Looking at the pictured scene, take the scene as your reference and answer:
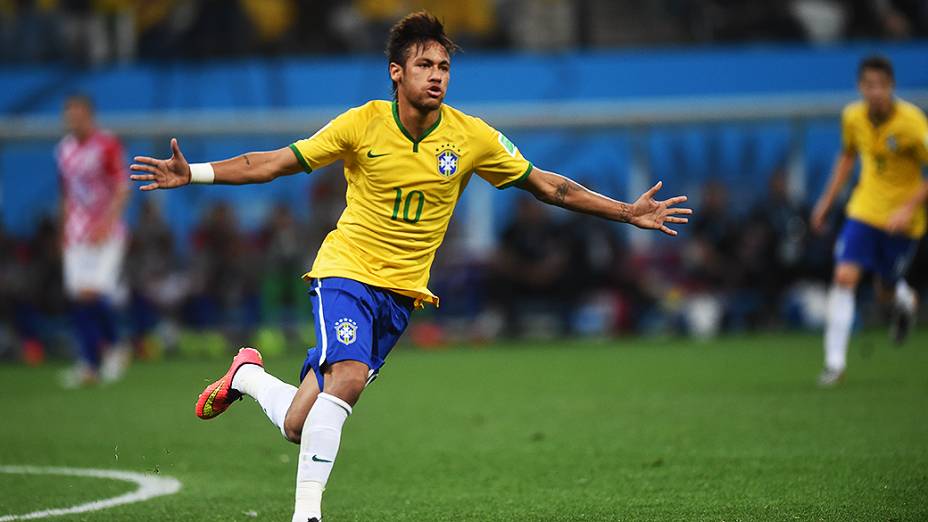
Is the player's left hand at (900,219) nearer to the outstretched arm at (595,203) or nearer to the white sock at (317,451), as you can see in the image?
the outstretched arm at (595,203)

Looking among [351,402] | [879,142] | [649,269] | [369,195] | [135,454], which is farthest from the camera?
[649,269]

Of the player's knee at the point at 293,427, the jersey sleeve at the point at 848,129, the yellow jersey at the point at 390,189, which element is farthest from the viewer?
the jersey sleeve at the point at 848,129

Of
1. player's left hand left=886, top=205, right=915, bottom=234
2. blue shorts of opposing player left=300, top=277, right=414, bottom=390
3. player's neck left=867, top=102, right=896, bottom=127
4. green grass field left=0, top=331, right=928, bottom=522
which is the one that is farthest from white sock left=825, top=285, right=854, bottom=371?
blue shorts of opposing player left=300, top=277, right=414, bottom=390

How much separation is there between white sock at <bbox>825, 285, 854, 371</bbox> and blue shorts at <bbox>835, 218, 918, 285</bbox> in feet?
0.98

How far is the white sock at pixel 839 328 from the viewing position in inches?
450

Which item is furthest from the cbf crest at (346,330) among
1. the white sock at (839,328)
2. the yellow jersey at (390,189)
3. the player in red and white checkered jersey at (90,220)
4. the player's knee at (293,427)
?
the player in red and white checkered jersey at (90,220)

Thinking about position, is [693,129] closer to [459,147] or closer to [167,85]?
[167,85]

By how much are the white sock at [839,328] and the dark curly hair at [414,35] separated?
6339mm

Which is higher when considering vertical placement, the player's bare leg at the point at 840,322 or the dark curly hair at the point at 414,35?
the dark curly hair at the point at 414,35

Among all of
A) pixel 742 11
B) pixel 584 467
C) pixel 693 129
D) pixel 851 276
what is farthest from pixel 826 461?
pixel 742 11

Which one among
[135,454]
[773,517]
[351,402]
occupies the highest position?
[351,402]

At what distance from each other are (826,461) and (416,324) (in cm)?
1245

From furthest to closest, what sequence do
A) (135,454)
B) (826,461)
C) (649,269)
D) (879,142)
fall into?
(649,269)
(879,142)
(135,454)
(826,461)

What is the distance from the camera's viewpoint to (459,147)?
20.6 ft
